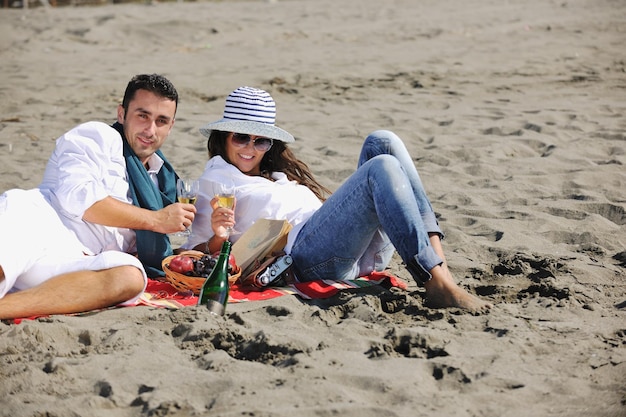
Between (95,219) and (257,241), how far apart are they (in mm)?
869

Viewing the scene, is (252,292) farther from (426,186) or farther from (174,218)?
(426,186)

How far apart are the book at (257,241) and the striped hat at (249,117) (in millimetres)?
519

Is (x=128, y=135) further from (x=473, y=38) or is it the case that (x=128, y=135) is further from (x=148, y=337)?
(x=473, y=38)

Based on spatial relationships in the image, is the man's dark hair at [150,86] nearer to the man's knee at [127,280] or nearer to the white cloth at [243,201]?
the white cloth at [243,201]

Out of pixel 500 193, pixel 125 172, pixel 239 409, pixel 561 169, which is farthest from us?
pixel 561 169

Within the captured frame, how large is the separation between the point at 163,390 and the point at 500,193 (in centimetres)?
392

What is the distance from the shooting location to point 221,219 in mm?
4371

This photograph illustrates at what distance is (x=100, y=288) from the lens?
4145 mm

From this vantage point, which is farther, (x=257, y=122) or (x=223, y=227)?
(x=257, y=122)

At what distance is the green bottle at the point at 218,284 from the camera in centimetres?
414

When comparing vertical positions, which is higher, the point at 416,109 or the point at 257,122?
the point at 257,122

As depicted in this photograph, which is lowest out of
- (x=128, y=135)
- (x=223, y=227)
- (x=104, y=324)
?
(x=104, y=324)

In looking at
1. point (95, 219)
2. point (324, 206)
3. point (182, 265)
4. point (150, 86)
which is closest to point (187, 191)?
point (182, 265)

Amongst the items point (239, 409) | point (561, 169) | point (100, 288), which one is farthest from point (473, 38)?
point (239, 409)
